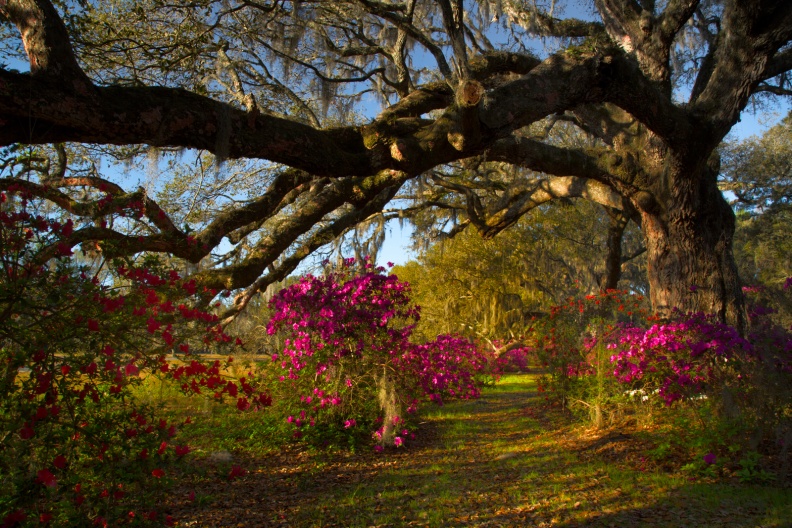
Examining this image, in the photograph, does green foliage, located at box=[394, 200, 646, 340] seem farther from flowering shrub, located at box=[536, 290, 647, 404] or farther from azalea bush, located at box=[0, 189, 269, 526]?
azalea bush, located at box=[0, 189, 269, 526]

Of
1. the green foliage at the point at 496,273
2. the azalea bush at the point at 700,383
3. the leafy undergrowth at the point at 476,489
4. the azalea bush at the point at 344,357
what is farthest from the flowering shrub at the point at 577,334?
the green foliage at the point at 496,273

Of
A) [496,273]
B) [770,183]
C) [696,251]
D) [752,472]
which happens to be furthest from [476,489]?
[770,183]

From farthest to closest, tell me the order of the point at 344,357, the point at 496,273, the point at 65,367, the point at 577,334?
the point at 496,273 < the point at 577,334 < the point at 344,357 < the point at 65,367

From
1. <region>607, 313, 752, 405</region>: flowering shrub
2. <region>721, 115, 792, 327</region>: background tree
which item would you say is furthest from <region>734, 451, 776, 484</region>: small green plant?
<region>721, 115, 792, 327</region>: background tree

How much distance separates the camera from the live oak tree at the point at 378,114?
331 centimetres

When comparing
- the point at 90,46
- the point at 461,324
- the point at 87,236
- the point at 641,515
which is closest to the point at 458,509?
the point at 641,515

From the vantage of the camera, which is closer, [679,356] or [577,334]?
[679,356]

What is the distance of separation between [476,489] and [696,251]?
4.80m

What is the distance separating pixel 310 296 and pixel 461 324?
11.7m

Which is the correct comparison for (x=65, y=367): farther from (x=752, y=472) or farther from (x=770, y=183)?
(x=770, y=183)

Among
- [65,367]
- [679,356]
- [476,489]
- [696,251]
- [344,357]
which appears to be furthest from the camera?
[696,251]

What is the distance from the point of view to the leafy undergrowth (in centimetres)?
395

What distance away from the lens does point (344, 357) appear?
654cm

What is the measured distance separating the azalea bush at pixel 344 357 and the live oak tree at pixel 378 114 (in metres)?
0.78
